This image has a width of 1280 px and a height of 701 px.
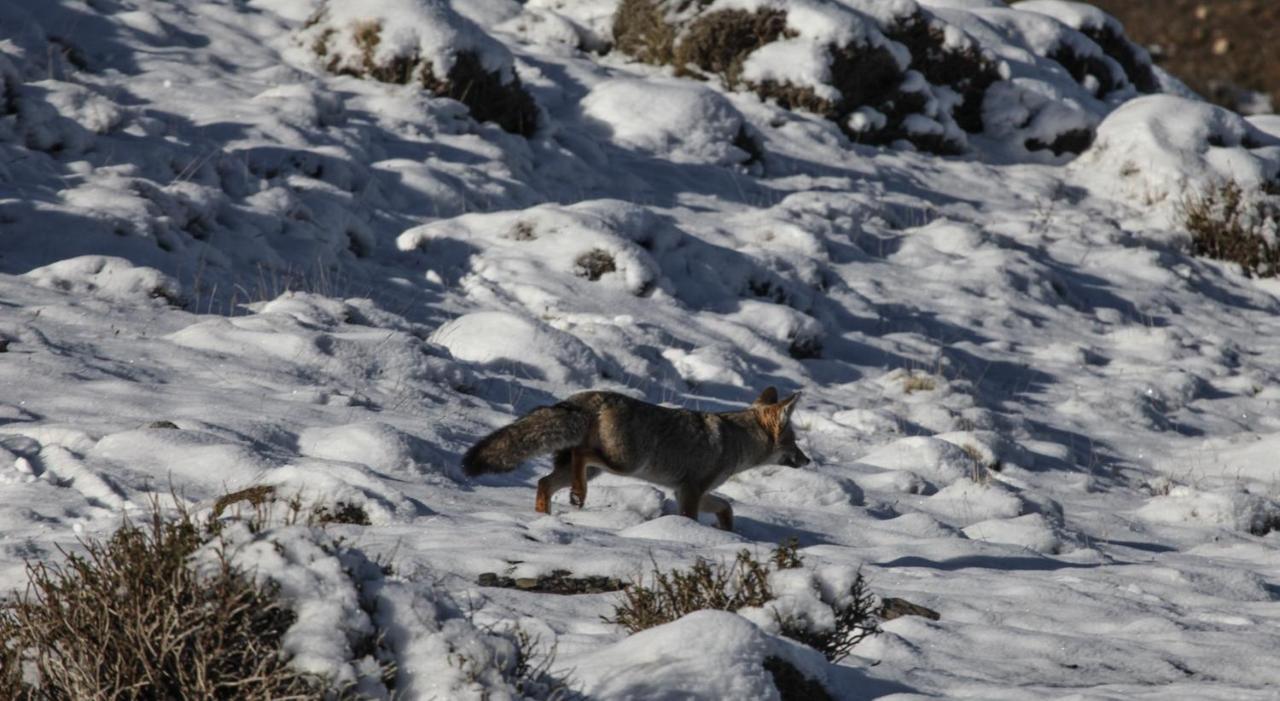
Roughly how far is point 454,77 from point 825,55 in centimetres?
547

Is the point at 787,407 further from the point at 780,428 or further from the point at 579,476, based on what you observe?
the point at 579,476

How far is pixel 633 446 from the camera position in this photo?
7.61 meters

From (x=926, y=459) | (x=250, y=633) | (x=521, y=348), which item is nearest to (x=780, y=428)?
(x=926, y=459)

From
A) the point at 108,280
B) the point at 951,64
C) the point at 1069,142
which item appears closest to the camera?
the point at 108,280

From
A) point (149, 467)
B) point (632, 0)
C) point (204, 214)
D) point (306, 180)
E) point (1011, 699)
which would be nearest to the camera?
point (1011, 699)

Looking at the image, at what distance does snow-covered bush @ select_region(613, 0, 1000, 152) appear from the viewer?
59.9ft

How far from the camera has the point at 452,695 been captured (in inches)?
134

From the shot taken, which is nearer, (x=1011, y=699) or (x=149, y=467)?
(x=1011, y=699)

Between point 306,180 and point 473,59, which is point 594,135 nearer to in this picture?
point 473,59

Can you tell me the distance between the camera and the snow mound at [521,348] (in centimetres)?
1038

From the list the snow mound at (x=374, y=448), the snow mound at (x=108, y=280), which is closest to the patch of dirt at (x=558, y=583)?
the snow mound at (x=374, y=448)

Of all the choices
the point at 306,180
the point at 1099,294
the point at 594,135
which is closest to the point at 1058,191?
the point at 1099,294

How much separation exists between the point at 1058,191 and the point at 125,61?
11801mm

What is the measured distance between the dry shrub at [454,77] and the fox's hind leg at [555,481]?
28.5 feet
